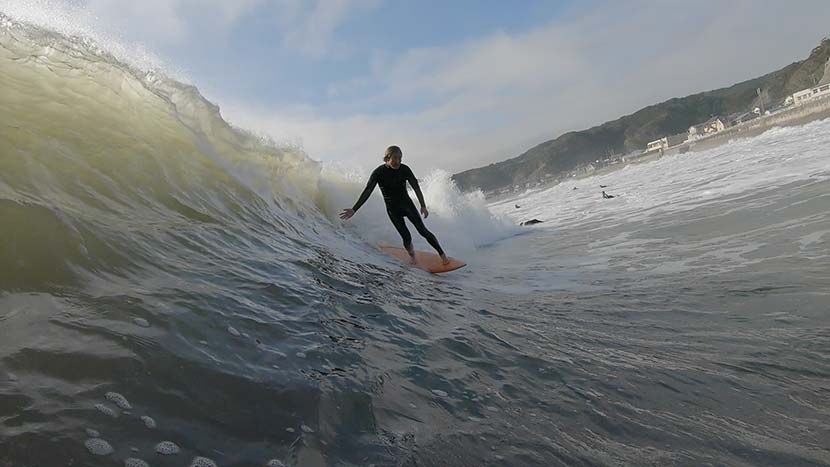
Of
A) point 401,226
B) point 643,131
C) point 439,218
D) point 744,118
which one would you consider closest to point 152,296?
point 401,226

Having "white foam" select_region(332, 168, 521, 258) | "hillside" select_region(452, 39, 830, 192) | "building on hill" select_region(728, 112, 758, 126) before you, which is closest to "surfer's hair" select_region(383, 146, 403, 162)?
"white foam" select_region(332, 168, 521, 258)

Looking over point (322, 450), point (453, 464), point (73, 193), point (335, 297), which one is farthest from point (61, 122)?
point (453, 464)

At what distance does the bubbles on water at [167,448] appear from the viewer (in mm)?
1661

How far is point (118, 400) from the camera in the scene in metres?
1.84

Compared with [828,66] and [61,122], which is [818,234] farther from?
[828,66]

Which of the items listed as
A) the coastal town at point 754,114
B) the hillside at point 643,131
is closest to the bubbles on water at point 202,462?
the coastal town at point 754,114

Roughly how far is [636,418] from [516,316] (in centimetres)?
216

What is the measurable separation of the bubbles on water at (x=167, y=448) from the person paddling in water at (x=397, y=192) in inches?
246

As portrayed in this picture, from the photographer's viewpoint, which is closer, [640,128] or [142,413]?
[142,413]

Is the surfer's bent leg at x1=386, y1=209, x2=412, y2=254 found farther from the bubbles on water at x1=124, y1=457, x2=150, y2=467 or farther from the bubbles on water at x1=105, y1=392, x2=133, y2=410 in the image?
the bubbles on water at x1=124, y1=457, x2=150, y2=467

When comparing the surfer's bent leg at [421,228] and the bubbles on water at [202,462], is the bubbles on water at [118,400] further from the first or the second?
the surfer's bent leg at [421,228]

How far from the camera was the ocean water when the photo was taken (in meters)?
1.90

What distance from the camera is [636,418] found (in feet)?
7.79

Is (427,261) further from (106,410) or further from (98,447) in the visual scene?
(98,447)
